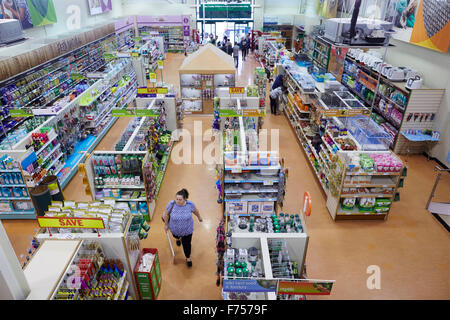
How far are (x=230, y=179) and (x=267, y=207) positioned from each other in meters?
Answer: 1.00

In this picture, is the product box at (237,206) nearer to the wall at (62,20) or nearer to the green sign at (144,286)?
the green sign at (144,286)

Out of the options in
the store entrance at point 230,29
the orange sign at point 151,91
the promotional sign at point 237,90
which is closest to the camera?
the orange sign at point 151,91

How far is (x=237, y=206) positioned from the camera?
635cm

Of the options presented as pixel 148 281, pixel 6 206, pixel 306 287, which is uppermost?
pixel 306 287

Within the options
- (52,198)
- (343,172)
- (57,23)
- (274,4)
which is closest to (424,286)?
(343,172)

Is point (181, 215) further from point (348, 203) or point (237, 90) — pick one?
point (237, 90)

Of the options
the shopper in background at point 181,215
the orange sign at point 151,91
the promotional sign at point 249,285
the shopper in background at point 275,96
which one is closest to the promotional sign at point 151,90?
the orange sign at point 151,91

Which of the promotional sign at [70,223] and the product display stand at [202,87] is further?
the product display stand at [202,87]

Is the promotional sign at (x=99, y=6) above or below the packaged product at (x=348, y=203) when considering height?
above

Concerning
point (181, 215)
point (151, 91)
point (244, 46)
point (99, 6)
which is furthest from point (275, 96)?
point (99, 6)

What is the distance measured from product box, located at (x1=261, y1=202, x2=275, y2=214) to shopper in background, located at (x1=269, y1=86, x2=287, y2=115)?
7.21 m

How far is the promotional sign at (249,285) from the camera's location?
11.1 feet

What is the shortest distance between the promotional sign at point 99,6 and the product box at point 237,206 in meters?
17.8

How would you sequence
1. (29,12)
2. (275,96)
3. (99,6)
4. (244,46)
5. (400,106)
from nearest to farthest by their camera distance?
(400,106), (29,12), (275,96), (99,6), (244,46)
